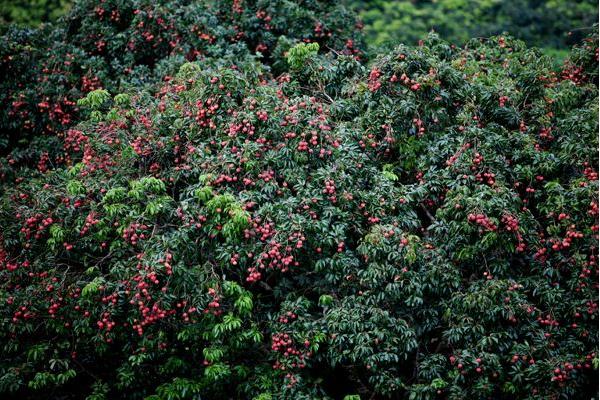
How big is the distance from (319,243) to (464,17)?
16.8 metres

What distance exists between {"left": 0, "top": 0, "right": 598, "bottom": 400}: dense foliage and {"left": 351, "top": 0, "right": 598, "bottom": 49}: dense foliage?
1281 centimetres

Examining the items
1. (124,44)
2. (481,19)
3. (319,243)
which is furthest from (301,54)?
(481,19)

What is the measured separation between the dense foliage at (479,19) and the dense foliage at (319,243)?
42.0 ft

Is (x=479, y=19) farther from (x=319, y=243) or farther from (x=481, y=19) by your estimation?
(x=319, y=243)

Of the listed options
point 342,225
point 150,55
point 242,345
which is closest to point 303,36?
point 150,55

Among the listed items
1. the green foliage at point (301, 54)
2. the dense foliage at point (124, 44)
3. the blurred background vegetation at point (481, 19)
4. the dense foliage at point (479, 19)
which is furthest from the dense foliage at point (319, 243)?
the dense foliage at point (479, 19)

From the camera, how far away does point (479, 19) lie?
71.8ft

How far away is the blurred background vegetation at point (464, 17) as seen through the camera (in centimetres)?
2008

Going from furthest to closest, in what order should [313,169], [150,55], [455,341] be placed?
[150,55] → [313,169] → [455,341]

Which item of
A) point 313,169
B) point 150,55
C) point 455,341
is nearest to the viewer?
point 455,341

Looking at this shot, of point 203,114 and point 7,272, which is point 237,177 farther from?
point 7,272

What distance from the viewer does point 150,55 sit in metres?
10.6

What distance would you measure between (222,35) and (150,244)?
4.60 metres

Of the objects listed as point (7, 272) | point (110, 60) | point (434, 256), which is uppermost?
point (434, 256)
